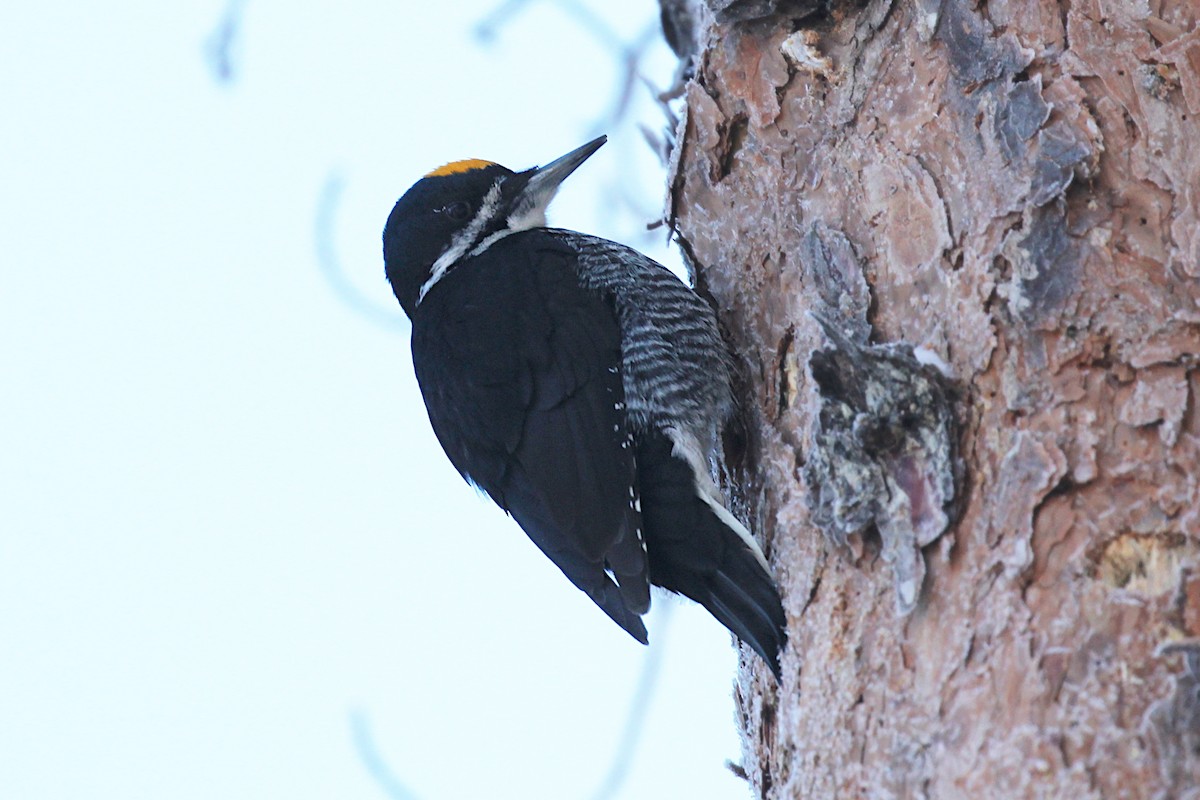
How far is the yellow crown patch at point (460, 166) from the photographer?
405 centimetres

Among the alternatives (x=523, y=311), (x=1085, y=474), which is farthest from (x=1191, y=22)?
(x=523, y=311)

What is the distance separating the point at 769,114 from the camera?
3.00 meters

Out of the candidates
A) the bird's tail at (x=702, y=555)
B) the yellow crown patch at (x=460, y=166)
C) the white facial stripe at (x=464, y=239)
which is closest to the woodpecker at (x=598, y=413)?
the bird's tail at (x=702, y=555)

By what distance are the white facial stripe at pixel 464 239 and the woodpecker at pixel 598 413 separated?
0.11m

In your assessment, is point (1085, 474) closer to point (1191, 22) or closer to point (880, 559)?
point (880, 559)

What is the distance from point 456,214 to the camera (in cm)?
399

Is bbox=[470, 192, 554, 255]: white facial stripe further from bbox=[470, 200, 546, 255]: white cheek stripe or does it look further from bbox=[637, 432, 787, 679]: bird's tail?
bbox=[637, 432, 787, 679]: bird's tail

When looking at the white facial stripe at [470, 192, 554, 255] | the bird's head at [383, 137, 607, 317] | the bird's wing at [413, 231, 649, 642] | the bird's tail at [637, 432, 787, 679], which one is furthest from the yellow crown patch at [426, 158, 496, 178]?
the bird's tail at [637, 432, 787, 679]

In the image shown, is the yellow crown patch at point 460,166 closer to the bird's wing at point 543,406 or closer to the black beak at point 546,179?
the black beak at point 546,179

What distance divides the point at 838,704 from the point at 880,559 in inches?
10.0

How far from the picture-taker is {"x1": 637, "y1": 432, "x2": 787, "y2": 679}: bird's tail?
100 inches

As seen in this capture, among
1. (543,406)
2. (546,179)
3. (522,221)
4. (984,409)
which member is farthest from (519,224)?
(984,409)

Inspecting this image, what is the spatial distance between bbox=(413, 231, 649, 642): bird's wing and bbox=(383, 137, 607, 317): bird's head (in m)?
0.32

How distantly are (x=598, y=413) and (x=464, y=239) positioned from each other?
43.8 inches
